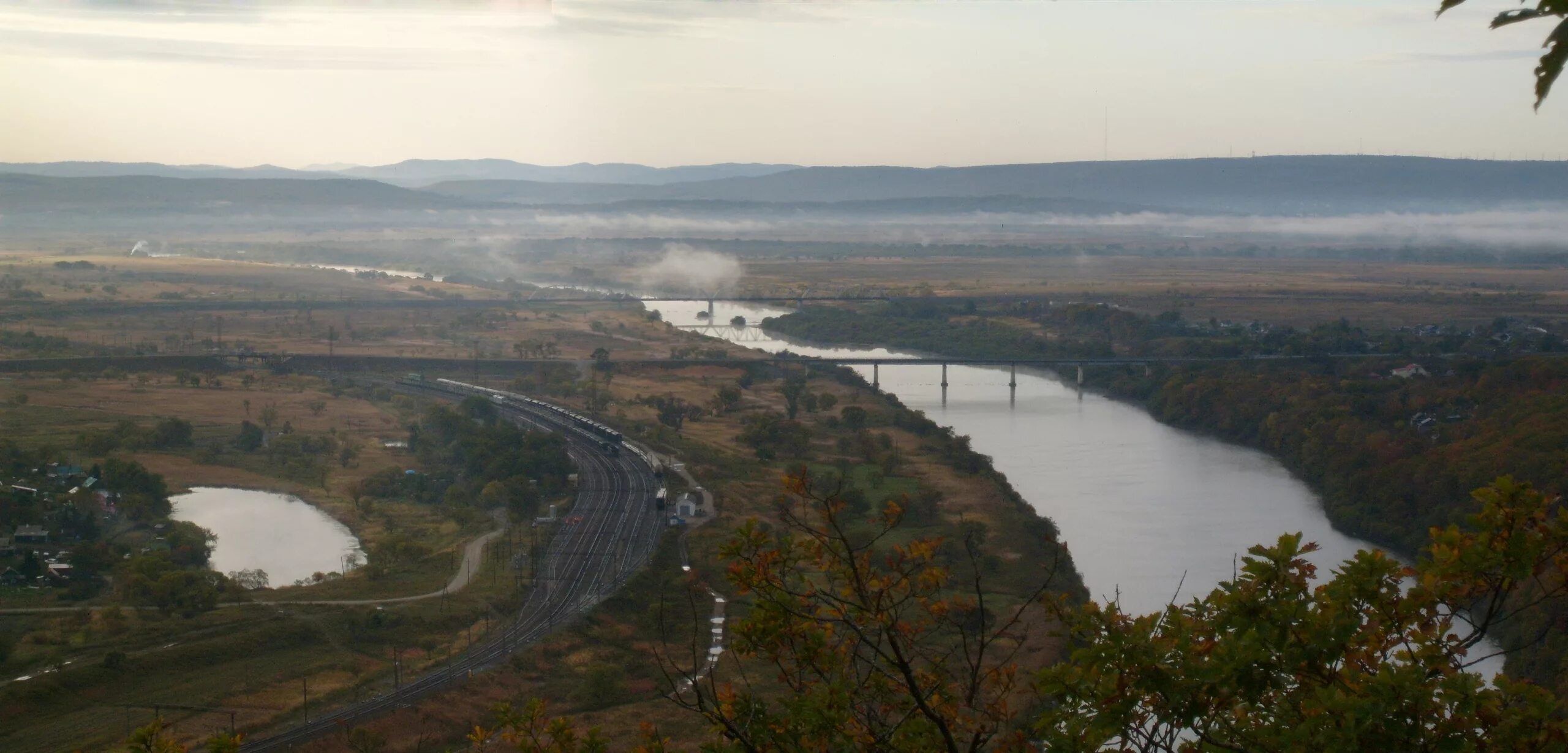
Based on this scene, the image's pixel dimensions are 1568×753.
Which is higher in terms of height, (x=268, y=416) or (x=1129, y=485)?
(x=268, y=416)

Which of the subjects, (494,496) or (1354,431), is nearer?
(494,496)

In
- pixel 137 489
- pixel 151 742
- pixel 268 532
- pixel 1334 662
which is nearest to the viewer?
pixel 1334 662

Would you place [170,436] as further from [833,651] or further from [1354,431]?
[833,651]

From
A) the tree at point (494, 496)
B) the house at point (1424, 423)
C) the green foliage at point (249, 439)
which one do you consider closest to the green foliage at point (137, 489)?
the green foliage at point (249, 439)

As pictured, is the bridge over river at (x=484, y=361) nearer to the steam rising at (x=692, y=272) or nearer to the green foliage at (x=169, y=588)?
the green foliage at (x=169, y=588)

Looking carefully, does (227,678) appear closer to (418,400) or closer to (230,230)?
(418,400)

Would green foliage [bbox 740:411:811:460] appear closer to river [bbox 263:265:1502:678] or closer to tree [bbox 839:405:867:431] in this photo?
tree [bbox 839:405:867:431]

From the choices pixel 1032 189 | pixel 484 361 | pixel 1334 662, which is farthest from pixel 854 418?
pixel 1032 189
